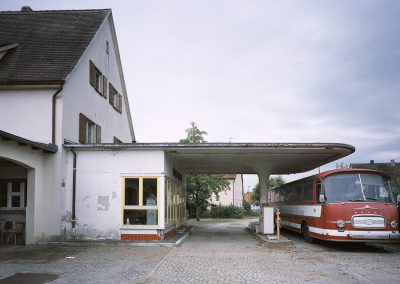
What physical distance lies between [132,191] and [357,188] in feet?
27.0

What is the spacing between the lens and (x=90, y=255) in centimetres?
1297

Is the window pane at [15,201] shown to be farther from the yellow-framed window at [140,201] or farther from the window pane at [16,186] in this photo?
the yellow-framed window at [140,201]

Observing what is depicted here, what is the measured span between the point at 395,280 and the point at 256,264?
3.47m

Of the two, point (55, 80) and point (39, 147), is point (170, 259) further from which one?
point (55, 80)

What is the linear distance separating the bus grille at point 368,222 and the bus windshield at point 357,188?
62 cm

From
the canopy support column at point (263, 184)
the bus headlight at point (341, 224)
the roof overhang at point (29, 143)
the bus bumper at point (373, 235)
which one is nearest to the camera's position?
the roof overhang at point (29, 143)

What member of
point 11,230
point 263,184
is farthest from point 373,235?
point 11,230

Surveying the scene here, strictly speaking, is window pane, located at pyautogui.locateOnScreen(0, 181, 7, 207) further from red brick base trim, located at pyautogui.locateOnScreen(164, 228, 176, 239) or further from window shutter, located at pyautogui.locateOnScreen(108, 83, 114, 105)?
window shutter, located at pyautogui.locateOnScreen(108, 83, 114, 105)

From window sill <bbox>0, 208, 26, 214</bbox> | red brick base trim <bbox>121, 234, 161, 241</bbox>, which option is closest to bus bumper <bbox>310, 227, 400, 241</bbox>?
red brick base trim <bbox>121, 234, 161, 241</bbox>

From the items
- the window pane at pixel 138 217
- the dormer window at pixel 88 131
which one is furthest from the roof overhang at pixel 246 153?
the window pane at pixel 138 217

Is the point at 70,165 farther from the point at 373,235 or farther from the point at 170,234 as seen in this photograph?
the point at 373,235

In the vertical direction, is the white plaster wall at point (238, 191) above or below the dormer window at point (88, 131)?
below

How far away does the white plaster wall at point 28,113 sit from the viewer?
54.6 feet

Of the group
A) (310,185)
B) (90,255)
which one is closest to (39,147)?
(90,255)
